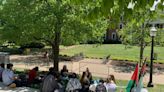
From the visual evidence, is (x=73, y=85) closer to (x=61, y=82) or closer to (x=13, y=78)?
(x=61, y=82)

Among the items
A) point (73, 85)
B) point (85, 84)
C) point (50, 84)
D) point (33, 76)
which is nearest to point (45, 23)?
point (33, 76)

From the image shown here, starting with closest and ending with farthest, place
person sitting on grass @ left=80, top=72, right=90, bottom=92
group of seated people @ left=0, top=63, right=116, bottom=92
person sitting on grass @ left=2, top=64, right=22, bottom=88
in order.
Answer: group of seated people @ left=0, top=63, right=116, bottom=92 < person sitting on grass @ left=80, top=72, right=90, bottom=92 < person sitting on grass @ left=2, top=64, right=22, bottom=88

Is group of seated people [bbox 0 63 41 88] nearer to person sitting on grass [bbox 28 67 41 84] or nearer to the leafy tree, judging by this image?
person sitting on grass [bbox 28 67 41 84]

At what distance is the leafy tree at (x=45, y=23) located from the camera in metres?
20.9

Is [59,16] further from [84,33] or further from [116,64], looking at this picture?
[116,64]

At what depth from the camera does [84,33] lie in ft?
70.3

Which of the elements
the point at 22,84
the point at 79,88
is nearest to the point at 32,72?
the point at 22,84

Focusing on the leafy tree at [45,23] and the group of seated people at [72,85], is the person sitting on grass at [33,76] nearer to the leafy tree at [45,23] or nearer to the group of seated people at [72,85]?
the group of seated people at [72,85]

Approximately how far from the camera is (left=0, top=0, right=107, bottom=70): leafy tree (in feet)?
68.4

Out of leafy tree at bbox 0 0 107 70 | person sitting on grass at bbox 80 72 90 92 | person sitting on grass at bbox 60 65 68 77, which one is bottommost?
person sitting on grass at bbox 80 72 90 92

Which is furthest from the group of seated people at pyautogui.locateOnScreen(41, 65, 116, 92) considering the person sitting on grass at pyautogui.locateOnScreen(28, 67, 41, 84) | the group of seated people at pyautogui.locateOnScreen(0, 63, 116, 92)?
the person sitting on grass at pyautogui.locateOnScreen(28, 67, 41, 84)

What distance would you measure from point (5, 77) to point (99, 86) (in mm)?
4384

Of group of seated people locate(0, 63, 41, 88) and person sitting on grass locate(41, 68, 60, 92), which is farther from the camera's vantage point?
group of seated people locate(0, 63, 41, 88)

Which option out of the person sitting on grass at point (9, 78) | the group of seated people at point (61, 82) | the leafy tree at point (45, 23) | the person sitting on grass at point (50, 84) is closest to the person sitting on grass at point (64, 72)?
the group of seated people at point (61, 82)
